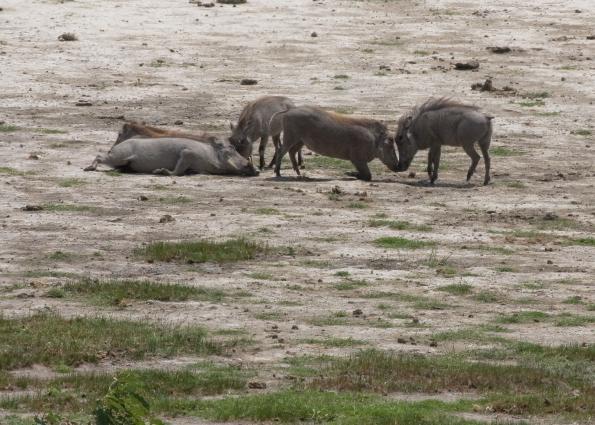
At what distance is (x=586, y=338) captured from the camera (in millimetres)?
13227

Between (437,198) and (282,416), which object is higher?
(282,416)

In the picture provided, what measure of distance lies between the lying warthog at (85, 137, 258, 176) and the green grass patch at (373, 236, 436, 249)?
5.19 metres

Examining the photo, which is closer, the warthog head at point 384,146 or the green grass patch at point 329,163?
the warthog head at point 384,146

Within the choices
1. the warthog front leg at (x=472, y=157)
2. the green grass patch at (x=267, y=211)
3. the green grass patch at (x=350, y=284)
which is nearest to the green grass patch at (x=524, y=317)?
the green grass patch at (x=350, y=284)

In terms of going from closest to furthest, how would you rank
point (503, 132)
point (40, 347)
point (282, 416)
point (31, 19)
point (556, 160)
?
point (282, 416), point (40, 347), point (556, 160), point (503, 132), point (31, 19)

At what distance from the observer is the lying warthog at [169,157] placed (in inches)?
870

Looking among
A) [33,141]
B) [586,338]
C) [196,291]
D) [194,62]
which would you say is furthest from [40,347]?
[194,62]

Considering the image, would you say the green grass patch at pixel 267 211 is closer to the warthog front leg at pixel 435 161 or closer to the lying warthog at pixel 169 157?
the lying warthog at pixel 169 157

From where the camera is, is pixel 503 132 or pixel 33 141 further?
pixel 503 132

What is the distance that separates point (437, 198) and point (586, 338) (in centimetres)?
768

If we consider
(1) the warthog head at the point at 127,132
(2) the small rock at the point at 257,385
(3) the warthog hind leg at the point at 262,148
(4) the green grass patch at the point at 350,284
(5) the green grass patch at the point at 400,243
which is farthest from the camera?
(3) the warthog hind leg at the point at 262,148

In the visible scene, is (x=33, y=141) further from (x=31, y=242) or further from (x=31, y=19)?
(x=31, y=19)

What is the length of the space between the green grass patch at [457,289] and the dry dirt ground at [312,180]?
0.06 meters

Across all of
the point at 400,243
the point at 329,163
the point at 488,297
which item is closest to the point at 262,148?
the point at 329,163
